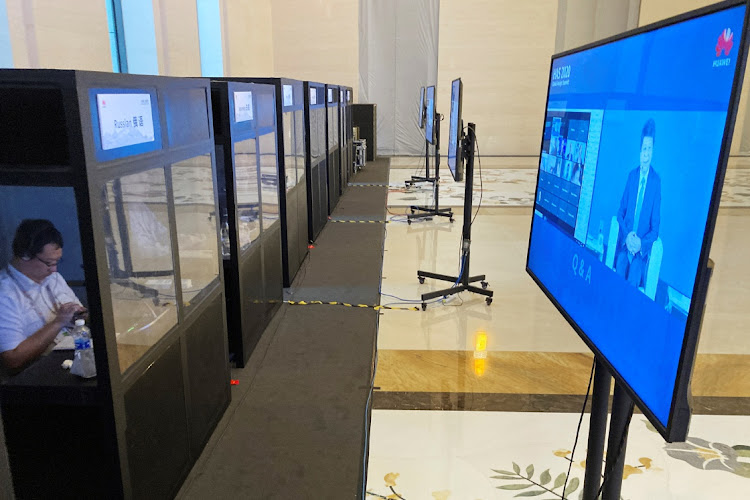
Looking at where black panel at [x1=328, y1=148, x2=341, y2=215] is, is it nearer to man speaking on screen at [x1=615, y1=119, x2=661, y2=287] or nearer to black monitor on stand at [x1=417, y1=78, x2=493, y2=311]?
black monitor on stand at [x1=417, y1=78, x2=493, y2=311]

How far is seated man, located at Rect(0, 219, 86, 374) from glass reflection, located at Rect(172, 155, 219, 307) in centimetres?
55

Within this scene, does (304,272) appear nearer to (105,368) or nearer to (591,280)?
(105,368)

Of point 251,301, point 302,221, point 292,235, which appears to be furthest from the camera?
point 302,221

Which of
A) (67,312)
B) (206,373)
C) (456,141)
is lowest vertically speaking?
(206,373)

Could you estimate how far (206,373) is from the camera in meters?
2.56

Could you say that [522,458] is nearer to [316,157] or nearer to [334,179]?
[316,157]

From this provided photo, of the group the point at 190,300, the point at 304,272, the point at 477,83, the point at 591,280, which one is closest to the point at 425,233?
the point at 304,272

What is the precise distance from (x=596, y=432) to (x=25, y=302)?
1.60 metres

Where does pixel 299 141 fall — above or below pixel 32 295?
above

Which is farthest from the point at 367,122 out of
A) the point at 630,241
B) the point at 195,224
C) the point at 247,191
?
the point at 630,241

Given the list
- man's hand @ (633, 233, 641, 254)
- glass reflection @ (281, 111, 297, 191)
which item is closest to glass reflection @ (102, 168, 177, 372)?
man's hand @ (633, 233, 641, 254)

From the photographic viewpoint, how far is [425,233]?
6.30 metres

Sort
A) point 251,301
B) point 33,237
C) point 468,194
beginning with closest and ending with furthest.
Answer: point 33,237, point 251,301, point 468,194

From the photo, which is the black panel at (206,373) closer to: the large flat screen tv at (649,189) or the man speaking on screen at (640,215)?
the large flat screen tv at (649,189)
